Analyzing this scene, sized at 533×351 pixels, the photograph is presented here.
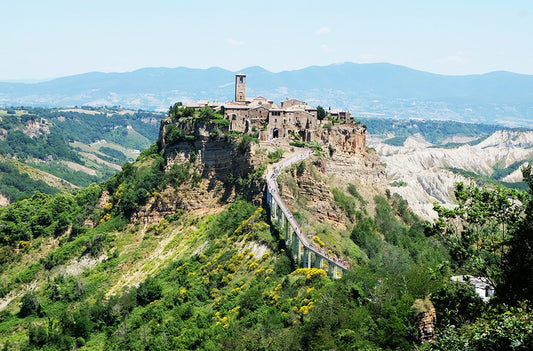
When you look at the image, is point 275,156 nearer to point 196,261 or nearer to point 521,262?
point 196,261

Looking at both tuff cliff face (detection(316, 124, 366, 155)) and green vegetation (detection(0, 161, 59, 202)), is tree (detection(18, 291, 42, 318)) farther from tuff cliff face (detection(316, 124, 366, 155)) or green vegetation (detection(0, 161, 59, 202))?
green vegetation (detection(0, 161, 59, 202))

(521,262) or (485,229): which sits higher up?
(485,229)

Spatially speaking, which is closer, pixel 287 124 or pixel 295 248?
pixel 295 248

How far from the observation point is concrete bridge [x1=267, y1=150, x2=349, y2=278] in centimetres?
4344

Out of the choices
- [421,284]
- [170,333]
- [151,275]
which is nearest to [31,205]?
[151,275]

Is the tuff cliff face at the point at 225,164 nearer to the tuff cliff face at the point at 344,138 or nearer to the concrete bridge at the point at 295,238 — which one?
the tuff cliff face at the point at 344,138

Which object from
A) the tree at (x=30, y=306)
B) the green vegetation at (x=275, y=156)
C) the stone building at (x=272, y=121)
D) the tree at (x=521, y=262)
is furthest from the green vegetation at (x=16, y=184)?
the tree at (x=521, y=262)

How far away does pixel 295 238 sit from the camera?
47.2 meters

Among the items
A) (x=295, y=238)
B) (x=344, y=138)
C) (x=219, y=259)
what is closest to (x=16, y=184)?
(x=344, y=138)

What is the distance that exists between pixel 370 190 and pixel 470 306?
41057mm

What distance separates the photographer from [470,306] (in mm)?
25984

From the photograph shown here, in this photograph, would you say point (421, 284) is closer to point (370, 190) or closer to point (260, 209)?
point (260, 209)

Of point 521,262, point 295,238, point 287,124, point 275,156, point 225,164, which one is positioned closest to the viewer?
point 521,262

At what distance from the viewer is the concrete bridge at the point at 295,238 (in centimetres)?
4344
